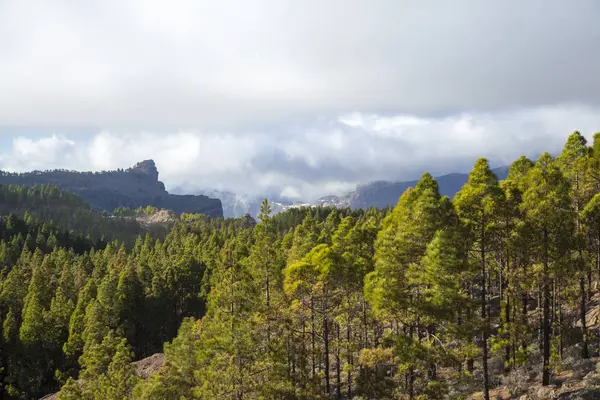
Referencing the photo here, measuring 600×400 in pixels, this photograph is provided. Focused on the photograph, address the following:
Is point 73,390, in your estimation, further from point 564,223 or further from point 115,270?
point 115,270

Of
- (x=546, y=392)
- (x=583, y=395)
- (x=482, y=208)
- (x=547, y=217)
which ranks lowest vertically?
(x=546, y=392)

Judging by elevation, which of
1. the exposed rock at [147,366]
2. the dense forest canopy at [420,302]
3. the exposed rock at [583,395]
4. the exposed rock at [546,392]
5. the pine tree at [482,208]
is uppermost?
the pine tree at [482,208]

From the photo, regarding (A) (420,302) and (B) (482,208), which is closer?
(A) (420,302)

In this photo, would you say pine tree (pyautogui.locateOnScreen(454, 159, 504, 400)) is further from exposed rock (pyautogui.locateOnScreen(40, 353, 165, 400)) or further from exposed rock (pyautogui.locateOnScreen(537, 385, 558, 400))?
exposed rock (pyautogui.locateOnScreen(40, 353, 165, 400))

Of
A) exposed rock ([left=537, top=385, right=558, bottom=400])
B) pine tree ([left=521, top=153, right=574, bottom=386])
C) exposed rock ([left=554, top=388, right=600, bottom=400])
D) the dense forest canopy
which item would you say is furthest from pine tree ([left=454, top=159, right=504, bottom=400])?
exposed rock ([left=554, top=388, right=600, bottom=400])

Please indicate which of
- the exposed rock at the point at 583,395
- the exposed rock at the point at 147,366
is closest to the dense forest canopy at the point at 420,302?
the exposed rock at the point at 583,395

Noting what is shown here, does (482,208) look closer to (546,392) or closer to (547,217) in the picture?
(547,217)

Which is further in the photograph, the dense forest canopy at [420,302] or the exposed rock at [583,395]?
the dense forest canopy at [420,302]

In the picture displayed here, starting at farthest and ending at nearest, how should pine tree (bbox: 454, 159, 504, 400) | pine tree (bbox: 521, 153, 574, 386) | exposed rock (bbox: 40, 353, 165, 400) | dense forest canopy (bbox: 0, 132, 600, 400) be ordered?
exposed rock (bbox: 40, 353, 165, 400) < pine tree (bbox: 454, 159, 504, 400) < pine tree (bbox: 521, 153, 574, 386) < dense forest canopy (bbox: 0, 132, 600, 400)

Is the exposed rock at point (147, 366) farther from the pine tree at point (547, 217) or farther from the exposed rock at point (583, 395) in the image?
the pine tree at point (547, 217)

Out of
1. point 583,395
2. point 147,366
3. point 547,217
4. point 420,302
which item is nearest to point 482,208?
point 547,217

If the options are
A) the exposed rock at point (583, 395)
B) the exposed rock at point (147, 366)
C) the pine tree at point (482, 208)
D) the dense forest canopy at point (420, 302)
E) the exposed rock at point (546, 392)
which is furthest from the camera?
the exposed rock at point (147, 366)

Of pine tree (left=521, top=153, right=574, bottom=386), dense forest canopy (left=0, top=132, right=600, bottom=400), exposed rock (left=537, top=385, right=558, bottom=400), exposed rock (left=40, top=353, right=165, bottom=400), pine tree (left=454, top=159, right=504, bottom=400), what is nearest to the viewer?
dense forest canopy (left=0, top=132, right=600, bottom=400)

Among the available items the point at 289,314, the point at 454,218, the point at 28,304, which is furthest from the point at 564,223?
the point at 28,304
